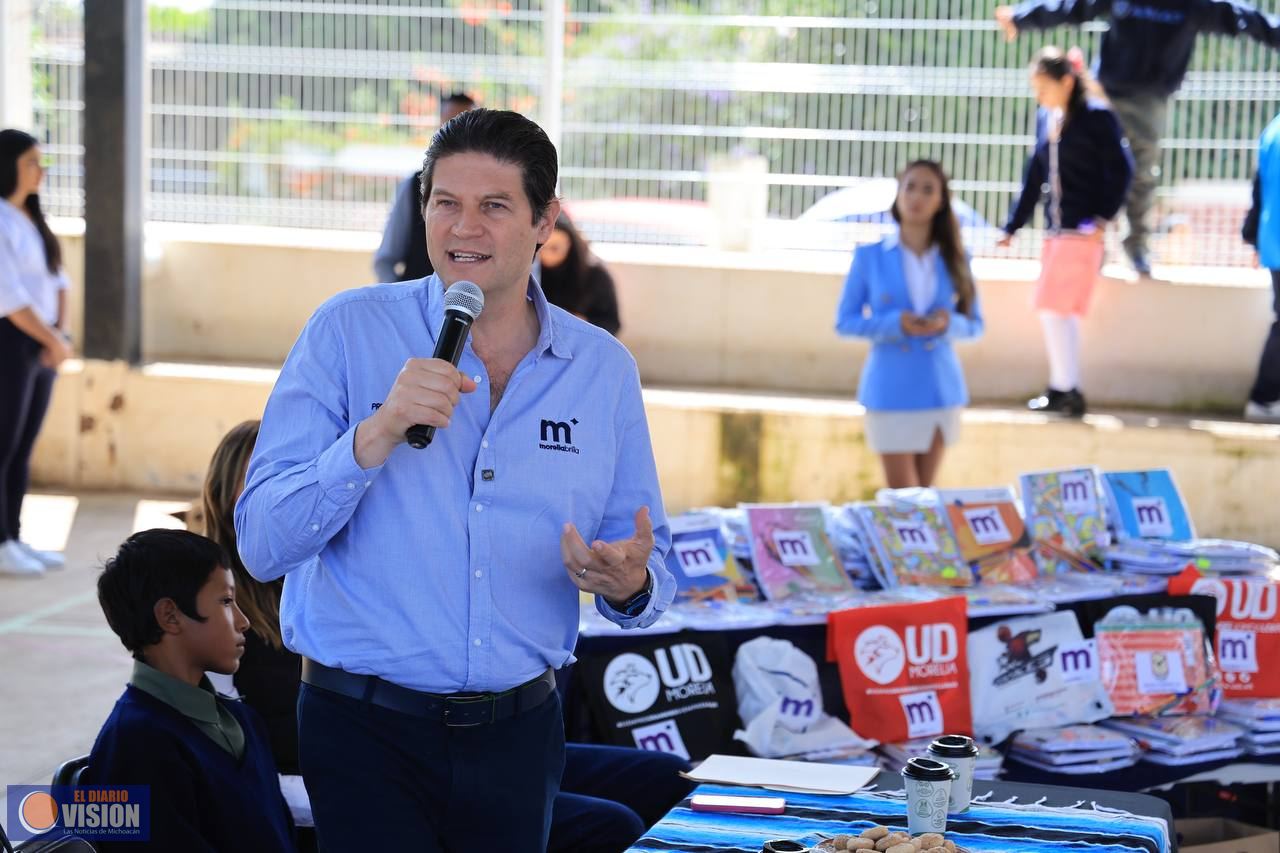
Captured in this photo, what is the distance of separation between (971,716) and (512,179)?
8.41 ft

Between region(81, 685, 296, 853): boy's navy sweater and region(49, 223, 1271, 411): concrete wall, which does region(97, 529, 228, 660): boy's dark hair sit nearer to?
region(81, 685, 296, 853): boy's navy sweater

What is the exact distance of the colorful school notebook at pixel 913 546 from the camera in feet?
15.2

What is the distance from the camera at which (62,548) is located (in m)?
7.55

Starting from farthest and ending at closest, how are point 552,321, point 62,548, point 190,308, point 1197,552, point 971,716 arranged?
point 190,308, point 62,548, point 1197,552, point 971,716, point 552,321

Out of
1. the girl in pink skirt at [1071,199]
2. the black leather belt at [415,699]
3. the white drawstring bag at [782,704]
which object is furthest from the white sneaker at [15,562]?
the black leather belt at [415,699]

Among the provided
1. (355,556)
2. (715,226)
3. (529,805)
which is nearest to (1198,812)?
(529,805)

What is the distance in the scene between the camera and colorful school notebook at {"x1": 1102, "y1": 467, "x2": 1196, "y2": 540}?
5059mm

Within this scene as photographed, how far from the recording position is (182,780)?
291 cm

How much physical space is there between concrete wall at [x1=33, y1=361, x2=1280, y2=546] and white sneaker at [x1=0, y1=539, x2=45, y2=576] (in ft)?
6.11

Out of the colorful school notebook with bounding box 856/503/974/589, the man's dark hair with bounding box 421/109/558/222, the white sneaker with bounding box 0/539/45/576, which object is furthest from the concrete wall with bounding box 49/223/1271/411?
the man's dark hair with bounding box 421/109/558/222

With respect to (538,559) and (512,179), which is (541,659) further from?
(512,179)

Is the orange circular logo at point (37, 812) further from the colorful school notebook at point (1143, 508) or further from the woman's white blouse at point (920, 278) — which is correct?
the woman's white blouse at point (920, 278)

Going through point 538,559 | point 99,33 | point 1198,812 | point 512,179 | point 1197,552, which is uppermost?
point 99,33

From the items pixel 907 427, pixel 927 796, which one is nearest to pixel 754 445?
pixel 907 427
